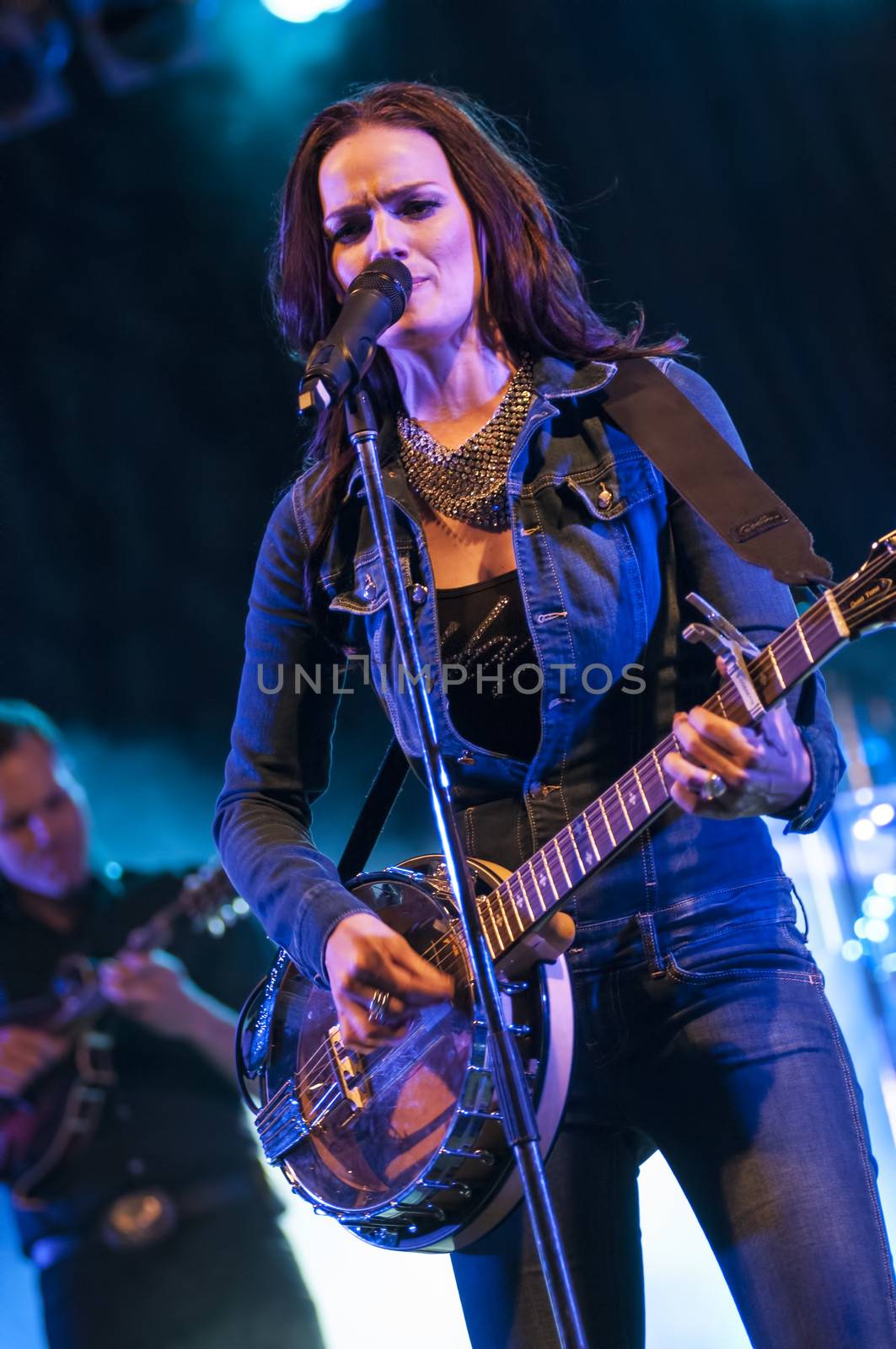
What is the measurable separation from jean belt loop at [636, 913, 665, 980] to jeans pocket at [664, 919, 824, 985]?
0.5 inches

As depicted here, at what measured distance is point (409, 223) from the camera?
2.17 meters

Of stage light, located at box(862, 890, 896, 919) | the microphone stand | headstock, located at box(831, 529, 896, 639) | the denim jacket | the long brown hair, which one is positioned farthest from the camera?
stage light, located at box(862, 890, 896, 919)

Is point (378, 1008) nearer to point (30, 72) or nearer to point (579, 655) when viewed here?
point (579, 655)

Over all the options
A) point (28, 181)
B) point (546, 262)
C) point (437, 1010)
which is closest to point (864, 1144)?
point (437, 1010)

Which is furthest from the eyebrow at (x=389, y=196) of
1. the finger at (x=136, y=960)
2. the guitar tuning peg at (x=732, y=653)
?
the finger at (x=136, y=960)

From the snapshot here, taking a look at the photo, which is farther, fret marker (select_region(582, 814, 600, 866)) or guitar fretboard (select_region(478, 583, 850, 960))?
fret marker (select_region(582, 814, 600, 866))

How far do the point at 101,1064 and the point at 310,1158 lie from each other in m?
2.58

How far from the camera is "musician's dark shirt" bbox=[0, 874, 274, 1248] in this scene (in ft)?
14.2

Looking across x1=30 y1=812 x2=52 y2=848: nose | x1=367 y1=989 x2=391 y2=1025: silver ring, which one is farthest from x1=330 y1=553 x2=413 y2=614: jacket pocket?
x1=30 y1=812 x2=52 y2=848: nose

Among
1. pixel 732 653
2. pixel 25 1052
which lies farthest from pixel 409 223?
pixel 25 1052

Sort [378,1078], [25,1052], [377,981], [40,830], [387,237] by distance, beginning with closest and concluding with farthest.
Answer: [377,981] → [378,1078] → [387,237] → [25,1052] → [40,830]

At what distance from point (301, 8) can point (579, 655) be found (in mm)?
3446

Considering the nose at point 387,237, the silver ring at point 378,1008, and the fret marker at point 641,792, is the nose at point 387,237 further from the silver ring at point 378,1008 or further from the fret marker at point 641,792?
the silver ring at point 378,1008

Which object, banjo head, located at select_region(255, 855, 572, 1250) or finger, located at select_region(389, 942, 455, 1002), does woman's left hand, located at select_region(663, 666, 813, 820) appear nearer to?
banjo head, located at select_region(255, 855, 572, 1250)
